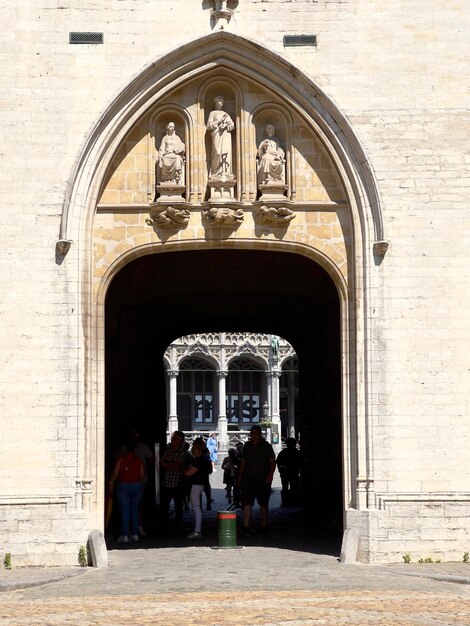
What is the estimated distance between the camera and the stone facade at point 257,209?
15.1 meters

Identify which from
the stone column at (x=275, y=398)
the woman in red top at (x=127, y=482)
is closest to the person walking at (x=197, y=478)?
the woman in red top at (x=127, y=482)

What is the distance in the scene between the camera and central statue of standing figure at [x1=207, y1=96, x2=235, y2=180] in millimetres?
15883

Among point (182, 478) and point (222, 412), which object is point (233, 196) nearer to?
point (182, 478)

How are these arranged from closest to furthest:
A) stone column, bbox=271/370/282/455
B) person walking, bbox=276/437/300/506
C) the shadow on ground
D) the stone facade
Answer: the stone facade
the shadow on ground
person walking, bbox=276/437/300/506
stone column, bbox=271/370/282/455

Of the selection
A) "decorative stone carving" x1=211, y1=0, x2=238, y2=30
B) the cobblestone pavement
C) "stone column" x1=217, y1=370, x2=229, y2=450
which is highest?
"decorative stone carving" x1=211, y1=0, x2=238, y2=30

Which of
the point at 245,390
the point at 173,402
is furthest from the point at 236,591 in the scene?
the point at 245,390

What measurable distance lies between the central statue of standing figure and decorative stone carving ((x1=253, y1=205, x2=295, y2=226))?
26.0 inches

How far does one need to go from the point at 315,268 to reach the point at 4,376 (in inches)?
282

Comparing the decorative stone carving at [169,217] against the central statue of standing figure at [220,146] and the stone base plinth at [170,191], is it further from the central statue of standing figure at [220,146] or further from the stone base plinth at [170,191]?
the central statue of standing figure at [220,146]

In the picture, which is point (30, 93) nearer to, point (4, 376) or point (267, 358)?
point (4, 376)

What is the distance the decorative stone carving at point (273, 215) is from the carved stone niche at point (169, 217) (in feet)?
3.10

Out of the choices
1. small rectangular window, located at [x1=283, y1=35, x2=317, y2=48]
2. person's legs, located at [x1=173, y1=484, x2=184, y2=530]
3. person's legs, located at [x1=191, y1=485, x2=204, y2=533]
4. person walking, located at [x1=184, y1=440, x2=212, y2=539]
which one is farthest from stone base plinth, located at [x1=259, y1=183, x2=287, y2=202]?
person's legs, located at [x1=173, y1=484, x2=184, y2=530]

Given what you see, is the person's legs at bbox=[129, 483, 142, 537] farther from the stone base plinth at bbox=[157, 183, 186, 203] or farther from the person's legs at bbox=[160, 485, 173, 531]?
the stone base plinth at bbox=[157, 183, 186, 203]

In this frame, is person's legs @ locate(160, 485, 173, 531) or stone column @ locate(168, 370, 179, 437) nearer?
person's legs @ locate(160, 485, 173, 531)
